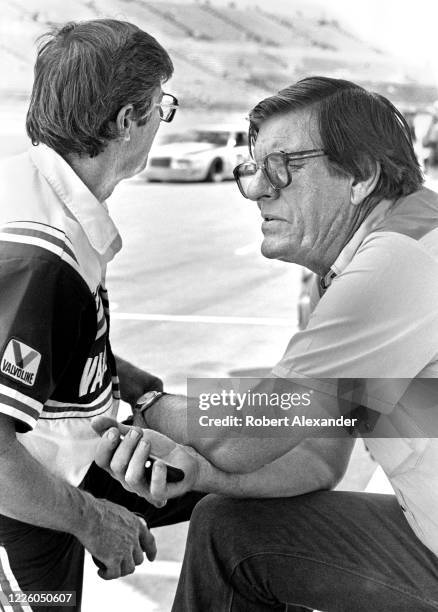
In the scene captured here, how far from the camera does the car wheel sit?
1625 centimetres

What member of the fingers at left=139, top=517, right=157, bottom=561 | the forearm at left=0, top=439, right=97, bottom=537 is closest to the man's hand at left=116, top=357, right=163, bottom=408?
the fingers at left=139, top=517, right=157, bottom=561

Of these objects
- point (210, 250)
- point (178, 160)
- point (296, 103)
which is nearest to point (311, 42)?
point (178, 160)

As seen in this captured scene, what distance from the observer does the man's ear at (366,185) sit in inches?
76.4

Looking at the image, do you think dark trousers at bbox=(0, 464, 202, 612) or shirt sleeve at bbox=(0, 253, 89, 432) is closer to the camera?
shirt sleeve at bbox=(0, 253, 89, 432)

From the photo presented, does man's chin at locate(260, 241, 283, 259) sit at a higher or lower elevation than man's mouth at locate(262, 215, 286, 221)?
lower

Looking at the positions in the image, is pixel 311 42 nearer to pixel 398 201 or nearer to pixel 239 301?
pixel 239 301

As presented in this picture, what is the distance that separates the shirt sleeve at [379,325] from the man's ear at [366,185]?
8.8 inches

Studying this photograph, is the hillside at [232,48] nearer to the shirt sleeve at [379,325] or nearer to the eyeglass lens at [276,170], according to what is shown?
the eyeglass lens at [276,170]

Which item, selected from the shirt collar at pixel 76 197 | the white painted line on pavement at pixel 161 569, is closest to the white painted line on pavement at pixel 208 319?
the white painted line on pavement at pixel 161 569

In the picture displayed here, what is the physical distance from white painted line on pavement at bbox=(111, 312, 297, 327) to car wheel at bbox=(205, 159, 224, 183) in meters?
9.41

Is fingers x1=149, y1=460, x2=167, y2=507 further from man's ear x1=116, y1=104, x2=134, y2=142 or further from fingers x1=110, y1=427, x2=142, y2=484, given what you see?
man's ear x1=116, y1=104, x2=134, y2=142

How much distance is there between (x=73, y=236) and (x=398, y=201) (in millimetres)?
666

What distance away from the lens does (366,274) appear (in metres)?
1.71

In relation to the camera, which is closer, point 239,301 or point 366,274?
point 366,274
